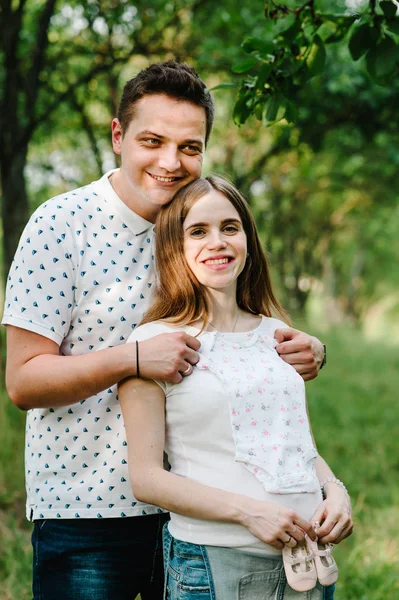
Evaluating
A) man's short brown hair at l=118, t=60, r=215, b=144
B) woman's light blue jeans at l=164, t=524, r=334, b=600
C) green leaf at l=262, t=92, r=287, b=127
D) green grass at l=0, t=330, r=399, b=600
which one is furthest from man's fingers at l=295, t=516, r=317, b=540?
green grass at l=0, t=330, r=399, b=600

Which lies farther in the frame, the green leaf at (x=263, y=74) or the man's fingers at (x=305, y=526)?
the green leaf at (x=263, y=74)

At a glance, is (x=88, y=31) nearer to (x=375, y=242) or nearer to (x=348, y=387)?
(x=348, y=387)

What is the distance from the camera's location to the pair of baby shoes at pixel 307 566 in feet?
6.55

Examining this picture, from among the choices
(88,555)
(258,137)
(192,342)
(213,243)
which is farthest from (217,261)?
(258,137)

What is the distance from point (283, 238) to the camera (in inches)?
549

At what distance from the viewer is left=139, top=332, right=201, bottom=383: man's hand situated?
6.76ft

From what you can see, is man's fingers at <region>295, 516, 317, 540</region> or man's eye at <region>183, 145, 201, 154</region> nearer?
man's fingers at <region>295, 516, 317, 540</region>

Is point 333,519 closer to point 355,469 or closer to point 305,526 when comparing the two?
point 305,526

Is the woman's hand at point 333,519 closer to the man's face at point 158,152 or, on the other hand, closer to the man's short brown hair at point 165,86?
the man's face at point 158,152

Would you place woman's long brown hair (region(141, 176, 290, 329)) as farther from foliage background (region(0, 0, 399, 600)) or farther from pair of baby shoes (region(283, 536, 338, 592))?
pair of baby shoes (region(283, 536, 338, 592))

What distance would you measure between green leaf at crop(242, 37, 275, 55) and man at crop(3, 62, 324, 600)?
302 mm

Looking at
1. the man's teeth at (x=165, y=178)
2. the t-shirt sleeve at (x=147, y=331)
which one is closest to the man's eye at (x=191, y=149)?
the man's teeth at (x=165, y=178)

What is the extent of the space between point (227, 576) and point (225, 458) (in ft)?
1.07

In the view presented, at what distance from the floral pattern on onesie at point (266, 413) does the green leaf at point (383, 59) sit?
1175mm
